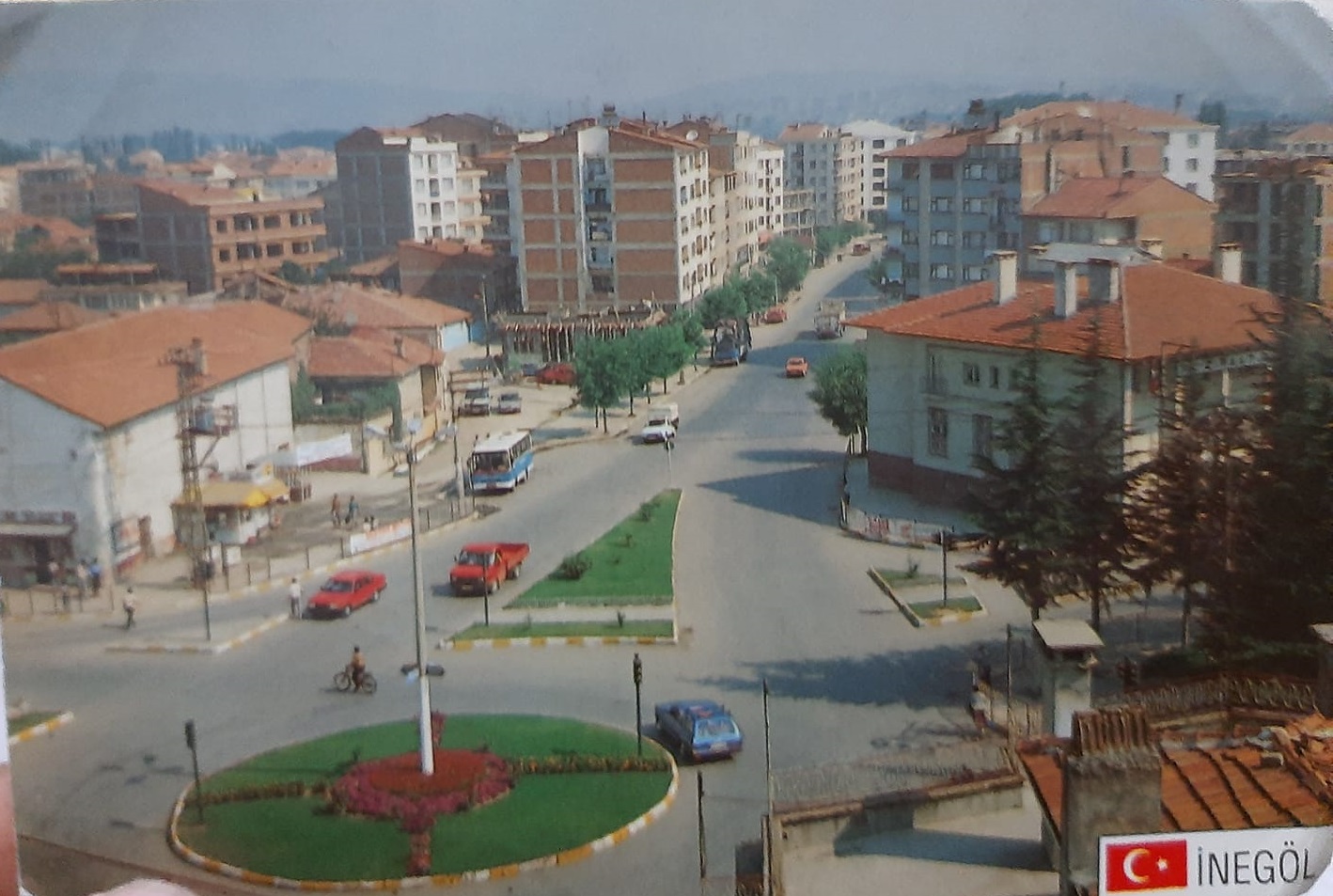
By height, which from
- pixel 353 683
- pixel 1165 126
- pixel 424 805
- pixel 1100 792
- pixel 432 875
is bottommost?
pixel 432 875

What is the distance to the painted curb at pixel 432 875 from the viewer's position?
3367 mm

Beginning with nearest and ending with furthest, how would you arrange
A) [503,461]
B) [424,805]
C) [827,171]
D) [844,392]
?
[424,805], [503,461], [844,392], [827,171]

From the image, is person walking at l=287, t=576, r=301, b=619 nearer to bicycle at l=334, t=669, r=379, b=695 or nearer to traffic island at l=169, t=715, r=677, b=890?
bicycle at l=334, t=669, r=379, b=695

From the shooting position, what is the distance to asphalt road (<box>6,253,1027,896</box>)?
354 centimetres

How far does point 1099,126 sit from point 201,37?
2300mm

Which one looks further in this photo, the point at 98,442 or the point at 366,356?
the point at 366,356

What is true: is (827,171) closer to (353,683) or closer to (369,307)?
(369,307)

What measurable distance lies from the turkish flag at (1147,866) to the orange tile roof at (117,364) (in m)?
2.40

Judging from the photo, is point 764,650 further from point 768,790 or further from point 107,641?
point 107,641

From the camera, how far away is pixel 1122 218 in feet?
12.8

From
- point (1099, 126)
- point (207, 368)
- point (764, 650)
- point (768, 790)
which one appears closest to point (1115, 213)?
point (1099, 126)

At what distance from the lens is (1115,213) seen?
3910mm

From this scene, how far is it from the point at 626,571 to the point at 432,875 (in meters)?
0.89

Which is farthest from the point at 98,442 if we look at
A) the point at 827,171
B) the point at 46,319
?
the point at 827,171
